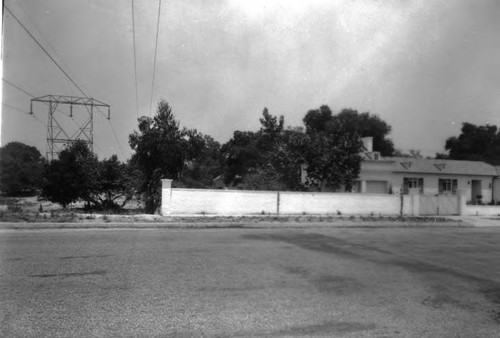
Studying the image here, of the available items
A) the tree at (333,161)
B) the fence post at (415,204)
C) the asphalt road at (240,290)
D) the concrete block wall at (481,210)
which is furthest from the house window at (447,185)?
the asphalt road at (240,290)

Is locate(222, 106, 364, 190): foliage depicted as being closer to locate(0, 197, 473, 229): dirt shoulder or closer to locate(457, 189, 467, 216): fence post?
locate(0, 197, 473, 229): dirt shoulder

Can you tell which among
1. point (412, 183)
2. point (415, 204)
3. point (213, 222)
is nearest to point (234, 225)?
point (213, 222)

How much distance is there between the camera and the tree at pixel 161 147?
24781 millimetres

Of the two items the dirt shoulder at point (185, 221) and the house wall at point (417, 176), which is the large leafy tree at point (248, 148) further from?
the dirt shoulder at point (185, 221)

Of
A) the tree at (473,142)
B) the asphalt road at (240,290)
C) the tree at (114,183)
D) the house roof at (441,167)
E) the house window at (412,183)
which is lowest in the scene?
the asphalt road at (240,290)

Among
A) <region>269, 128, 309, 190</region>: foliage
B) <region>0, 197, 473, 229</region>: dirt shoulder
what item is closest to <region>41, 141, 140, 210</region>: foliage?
<region>0, 197, 473, 229</region>: dirt shoulder

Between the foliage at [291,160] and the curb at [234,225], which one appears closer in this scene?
the curb at [234,225]

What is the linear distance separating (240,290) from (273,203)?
622 inches

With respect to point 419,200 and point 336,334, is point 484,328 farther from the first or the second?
point 419,200

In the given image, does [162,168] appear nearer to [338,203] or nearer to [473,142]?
[338,203]

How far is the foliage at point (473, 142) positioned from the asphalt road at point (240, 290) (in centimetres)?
6869

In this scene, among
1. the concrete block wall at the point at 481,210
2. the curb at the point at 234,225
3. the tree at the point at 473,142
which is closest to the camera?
the curb at the point at 234,225

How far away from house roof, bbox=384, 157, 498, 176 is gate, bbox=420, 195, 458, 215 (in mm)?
7030

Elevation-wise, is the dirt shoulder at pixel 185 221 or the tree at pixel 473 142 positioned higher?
the tree at pixel 473 142
